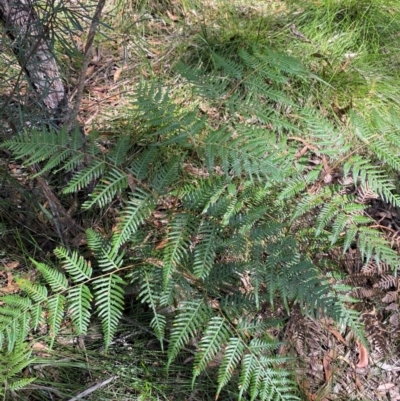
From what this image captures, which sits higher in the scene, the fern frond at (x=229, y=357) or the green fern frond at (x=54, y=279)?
the green fern frond at (x=54, y=279)

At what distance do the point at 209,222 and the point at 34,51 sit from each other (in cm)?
90

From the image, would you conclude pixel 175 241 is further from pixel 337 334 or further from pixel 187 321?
pixel 337 334

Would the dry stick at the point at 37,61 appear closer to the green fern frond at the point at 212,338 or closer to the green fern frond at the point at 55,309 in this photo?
the green fern frond at the point at 55,309

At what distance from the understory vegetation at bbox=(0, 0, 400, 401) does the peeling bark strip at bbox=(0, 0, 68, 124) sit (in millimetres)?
92

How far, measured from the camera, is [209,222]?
1.85 meters

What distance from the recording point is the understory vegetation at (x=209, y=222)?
1.83m

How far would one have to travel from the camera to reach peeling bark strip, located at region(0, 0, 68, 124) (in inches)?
76.7

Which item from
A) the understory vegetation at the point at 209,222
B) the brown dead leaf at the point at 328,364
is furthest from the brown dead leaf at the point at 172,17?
the brown dead leaf at the point at 328,364

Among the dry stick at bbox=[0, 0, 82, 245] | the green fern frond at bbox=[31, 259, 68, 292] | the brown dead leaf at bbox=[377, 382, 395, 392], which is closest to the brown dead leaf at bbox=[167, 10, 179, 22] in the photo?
the dry stick at bbox=[0, 0, 82, 245]

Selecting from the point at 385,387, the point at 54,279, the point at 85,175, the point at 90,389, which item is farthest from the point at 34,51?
the point at 385,387

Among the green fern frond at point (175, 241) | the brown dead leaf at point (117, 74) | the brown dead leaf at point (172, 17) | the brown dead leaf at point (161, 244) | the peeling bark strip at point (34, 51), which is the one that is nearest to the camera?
the green fern frond at point (175, 241)

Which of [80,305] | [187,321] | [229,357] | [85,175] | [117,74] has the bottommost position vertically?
[229,357]

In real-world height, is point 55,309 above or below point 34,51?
below

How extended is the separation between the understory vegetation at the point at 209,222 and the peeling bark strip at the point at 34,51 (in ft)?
0.30
